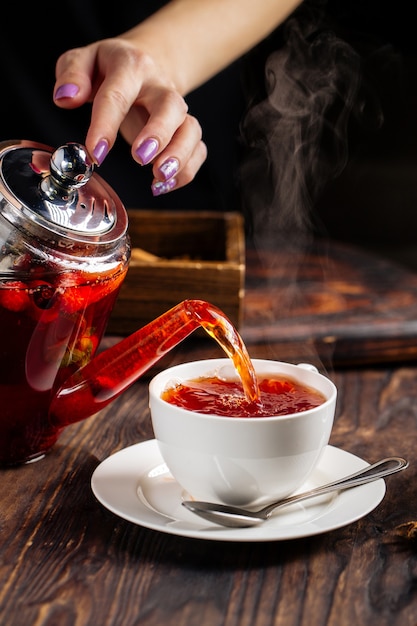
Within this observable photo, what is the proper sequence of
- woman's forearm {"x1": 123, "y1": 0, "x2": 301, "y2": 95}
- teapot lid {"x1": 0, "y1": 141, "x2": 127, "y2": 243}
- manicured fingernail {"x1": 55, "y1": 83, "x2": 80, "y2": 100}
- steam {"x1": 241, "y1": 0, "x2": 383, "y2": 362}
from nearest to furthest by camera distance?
1. teapot lid {"x1": 0, "y1": 141, "x2": 127, "y2": 243}
2. manicured fingernail {"x1": 55, "y1": 83, "x2": 80, "y2": 100}
3. woman's forearm {"x1": 123, "y1": 0, "x2": 301, "y2": 95}
4. steam {"x1": 241, "y1": 0, "x2": 383, "y2": 362}

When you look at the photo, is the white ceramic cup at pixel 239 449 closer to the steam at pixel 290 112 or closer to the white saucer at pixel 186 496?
the white saucer at pixel 186 496

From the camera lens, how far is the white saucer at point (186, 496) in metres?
0.99

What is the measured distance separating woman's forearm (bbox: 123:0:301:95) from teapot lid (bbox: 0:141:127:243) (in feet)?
2.08

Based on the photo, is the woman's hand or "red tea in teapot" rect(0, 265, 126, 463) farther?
the woman's hand

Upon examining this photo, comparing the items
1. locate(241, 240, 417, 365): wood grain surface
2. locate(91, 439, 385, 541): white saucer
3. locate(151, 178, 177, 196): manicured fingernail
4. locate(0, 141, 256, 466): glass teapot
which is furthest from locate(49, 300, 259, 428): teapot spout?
locate(241, 240, 417, 365): wood grain surface

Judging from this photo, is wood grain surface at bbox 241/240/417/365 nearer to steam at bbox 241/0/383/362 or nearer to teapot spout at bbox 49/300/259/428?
steam at bbox 241/0/383/362

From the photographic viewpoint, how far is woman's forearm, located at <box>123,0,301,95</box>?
1.82 m

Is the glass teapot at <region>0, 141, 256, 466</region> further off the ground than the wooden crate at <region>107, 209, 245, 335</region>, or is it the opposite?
the glass teapot at <region>0, 141, 256, 466</region>

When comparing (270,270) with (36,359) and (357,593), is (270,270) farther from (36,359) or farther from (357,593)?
(357,593)

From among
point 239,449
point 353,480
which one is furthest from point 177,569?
point 353,480

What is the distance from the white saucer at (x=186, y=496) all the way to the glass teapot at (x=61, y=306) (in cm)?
12

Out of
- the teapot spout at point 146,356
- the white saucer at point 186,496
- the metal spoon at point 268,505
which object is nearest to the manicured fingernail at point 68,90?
the teapot spout at point 146,356

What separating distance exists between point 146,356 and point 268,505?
264 mm

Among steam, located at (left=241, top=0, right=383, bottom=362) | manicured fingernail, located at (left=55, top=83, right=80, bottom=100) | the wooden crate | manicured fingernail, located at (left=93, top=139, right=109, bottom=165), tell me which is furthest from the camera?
steam, located at (left=241, top=0, right=383, bottom=362)
